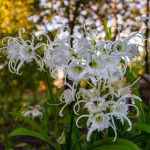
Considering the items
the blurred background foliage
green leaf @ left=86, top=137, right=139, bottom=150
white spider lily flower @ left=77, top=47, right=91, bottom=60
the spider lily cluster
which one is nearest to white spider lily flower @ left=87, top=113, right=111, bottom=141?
the spider lily cluster

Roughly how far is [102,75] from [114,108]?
0.25m

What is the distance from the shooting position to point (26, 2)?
3945 mm

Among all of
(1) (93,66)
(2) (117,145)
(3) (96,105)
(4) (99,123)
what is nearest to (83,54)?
(1) (93,66)

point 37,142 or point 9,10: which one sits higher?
point 9,10

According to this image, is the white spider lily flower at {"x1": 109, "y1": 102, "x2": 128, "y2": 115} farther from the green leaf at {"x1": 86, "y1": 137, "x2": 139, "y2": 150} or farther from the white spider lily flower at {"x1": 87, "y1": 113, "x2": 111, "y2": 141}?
the green leaf at {"x1": 86, "y1": 137, "x2": 139, "y2": 150}

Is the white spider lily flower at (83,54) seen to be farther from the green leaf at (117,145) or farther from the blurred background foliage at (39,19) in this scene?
the blurred background foliage at (39,19)

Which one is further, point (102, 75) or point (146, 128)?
point (146, 128)

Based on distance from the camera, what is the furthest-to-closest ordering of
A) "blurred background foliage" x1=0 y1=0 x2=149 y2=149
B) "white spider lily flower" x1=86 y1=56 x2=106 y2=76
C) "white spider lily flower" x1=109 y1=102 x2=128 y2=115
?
"blurred background foliage" x1=0 y1=0 x2=149 y2=149 < "white spider lily flower" x1=109 y1=102 x2=128 y2=115 < "white spider lily flower" x1=86 y1=56 x2=106 y2=76

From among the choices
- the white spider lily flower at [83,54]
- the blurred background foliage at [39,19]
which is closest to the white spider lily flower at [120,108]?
the white spider lily flower at [83,54]

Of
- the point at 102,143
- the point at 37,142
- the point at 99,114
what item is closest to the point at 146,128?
the point at 102,143

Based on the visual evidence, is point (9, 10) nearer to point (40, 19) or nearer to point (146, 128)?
point (40, 19)

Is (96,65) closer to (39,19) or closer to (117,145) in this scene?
(117,145)

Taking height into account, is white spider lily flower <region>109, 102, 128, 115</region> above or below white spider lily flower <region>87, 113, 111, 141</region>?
above

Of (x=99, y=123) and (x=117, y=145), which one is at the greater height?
(x=99, y=123)
